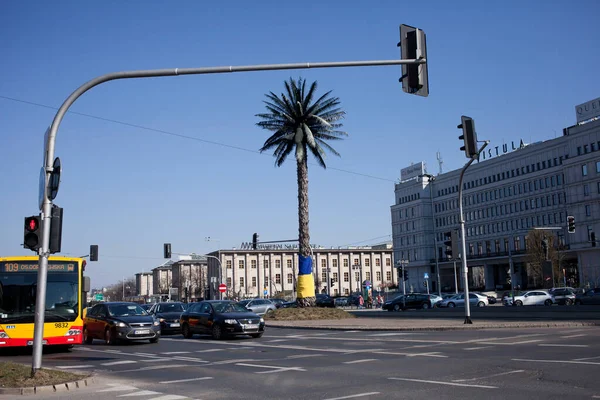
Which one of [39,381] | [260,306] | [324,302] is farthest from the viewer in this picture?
[324,302]

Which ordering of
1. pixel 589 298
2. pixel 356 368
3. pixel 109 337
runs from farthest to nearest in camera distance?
pixel 589 298 → pixel 109 337 → pixel 356 368

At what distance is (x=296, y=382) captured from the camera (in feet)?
41.3

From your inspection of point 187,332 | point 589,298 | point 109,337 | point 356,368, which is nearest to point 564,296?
point 589,298

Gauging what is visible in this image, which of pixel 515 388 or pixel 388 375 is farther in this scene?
pixel 388 375

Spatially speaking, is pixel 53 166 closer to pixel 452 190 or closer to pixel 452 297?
pixel 452 297

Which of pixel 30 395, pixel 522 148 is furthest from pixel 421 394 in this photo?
pixel 522 148

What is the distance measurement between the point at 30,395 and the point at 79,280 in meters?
9.94

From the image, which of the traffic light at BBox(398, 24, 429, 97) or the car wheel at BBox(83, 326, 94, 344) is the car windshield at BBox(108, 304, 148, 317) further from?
the traffic light at BBox(398, 24, 429, 97)

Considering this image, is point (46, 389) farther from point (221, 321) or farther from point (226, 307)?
point (226, 307)

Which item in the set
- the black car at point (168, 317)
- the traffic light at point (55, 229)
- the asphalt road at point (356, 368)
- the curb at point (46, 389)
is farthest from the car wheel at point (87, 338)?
the curb at point (46, 389)

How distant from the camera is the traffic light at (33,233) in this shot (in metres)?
12.9

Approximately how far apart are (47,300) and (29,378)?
28.8ft

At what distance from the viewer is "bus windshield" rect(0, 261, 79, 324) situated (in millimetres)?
19734

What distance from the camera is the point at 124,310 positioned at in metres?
25.5
